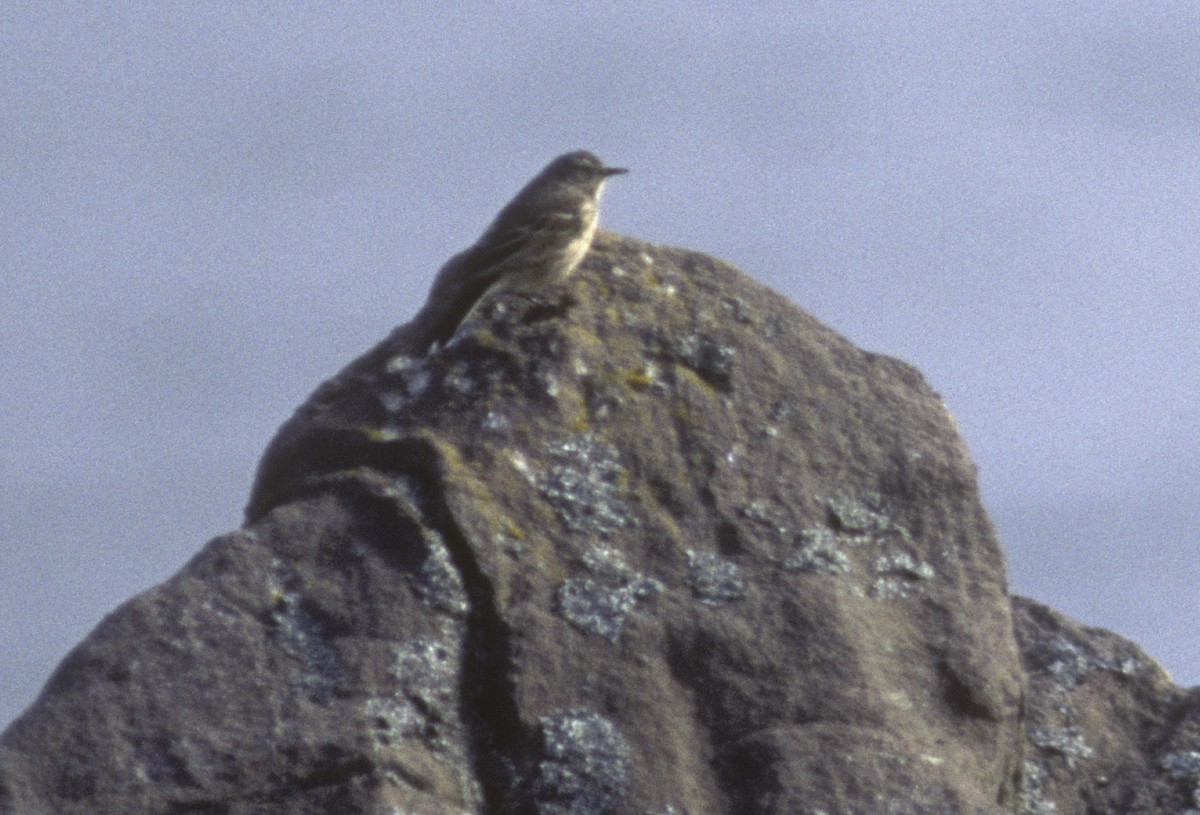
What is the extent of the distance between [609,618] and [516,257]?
5.44ft

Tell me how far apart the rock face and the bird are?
10 centimetres

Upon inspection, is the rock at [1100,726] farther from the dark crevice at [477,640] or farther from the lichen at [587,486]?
the dark crevice at [477,640]

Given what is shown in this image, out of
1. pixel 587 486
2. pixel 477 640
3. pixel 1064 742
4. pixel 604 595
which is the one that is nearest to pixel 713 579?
pixel 604 595

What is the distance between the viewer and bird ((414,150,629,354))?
6.65 metres

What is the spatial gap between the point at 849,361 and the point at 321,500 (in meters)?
1.90

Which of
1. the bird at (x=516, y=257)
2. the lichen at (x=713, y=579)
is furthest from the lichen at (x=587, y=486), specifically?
the bird at (x=516, y=257)

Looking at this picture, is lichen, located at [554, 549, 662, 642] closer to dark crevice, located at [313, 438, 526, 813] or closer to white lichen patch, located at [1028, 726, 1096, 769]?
dark crevice, located at [313, 438, 526, 813]

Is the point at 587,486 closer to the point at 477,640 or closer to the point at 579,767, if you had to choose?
the point at 477,640

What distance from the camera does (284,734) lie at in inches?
202

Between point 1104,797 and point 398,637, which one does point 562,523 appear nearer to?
point 398,637

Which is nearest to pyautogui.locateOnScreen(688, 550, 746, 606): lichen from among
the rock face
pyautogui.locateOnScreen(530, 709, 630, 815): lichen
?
the rock face

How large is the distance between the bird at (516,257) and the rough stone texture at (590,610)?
0.34ft

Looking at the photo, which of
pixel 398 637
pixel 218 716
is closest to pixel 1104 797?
pixel 398 637

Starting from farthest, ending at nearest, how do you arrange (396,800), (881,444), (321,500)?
(881,444)
(321,500)
(396,800)
